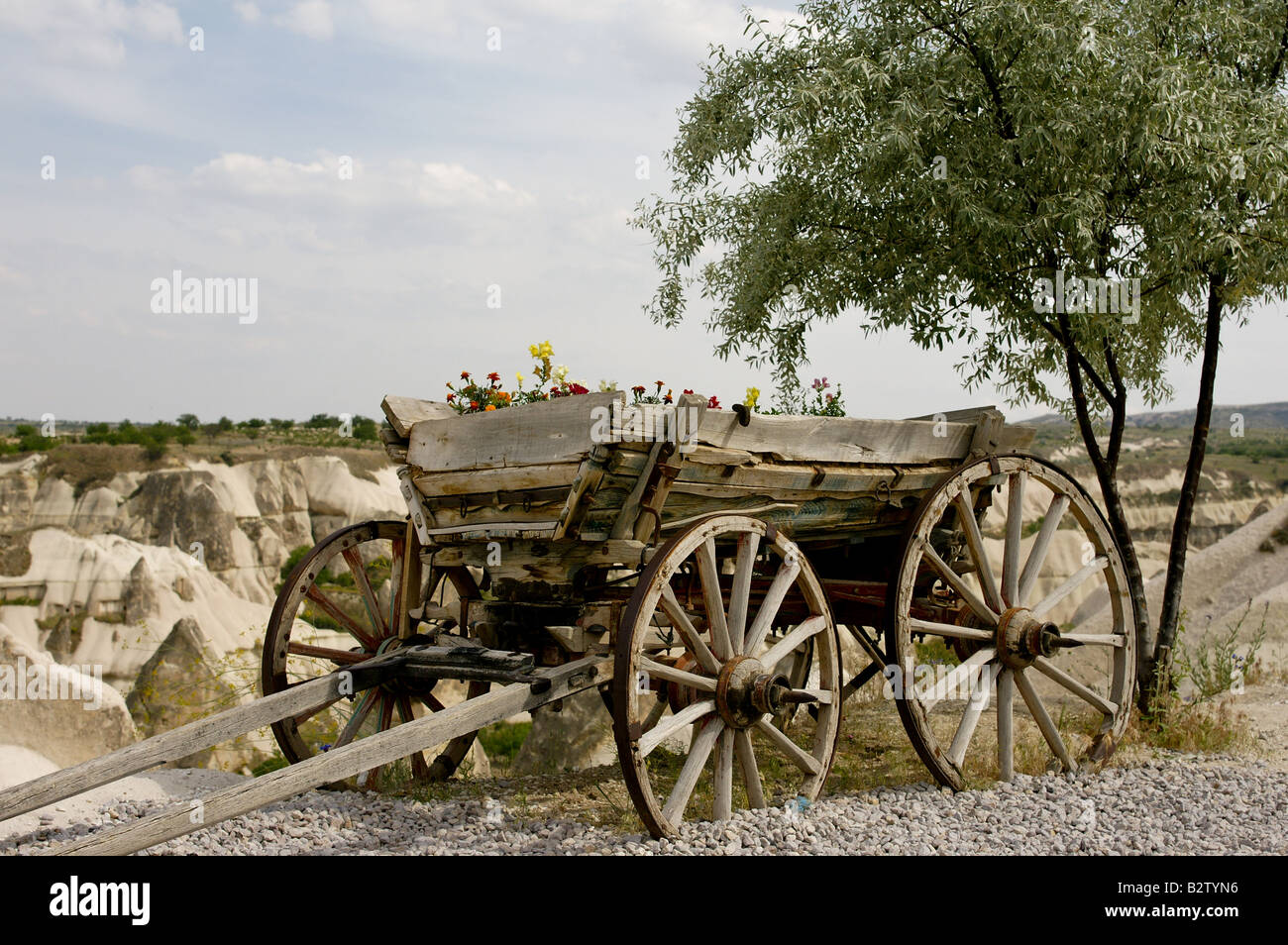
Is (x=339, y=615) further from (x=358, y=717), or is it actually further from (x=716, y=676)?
(x=716, y=676)

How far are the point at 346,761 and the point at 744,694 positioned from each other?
66.5 inches

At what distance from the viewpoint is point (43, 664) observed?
674cm

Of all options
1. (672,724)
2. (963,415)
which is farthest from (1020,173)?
(672,724)

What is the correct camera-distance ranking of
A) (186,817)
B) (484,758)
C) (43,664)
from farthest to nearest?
(484,758)
(43,664)
(186,817)

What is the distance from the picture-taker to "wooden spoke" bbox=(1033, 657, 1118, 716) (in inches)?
219

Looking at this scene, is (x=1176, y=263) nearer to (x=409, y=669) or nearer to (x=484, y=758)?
(x=409, y=669)

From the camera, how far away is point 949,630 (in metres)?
5.27

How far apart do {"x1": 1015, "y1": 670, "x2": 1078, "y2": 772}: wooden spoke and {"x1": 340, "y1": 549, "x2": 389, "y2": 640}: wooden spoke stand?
339 cm

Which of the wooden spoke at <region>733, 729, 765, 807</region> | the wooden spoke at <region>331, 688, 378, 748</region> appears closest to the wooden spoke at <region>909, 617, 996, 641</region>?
the wooden spoke at <region>733, 729, 765, 807</region>

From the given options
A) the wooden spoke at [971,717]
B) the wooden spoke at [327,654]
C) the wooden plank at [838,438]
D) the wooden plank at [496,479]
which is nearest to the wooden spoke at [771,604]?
the wooden plank at [838,438]

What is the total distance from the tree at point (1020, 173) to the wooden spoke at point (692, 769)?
11.5 ft
